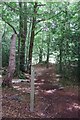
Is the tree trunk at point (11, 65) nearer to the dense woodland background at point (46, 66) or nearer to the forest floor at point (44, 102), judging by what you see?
the dense woodland background at point (46, 66)

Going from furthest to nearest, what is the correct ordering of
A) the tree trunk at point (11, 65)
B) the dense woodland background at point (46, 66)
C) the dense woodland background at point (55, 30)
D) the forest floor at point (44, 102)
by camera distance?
the dense woodland background at point (55, 30) < the tree trunk at point (11, 65) < the dense woodland background at point (46, 66) < the forest floor at point (44, 102)

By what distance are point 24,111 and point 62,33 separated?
11.2 ft

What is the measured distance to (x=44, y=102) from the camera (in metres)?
3.74

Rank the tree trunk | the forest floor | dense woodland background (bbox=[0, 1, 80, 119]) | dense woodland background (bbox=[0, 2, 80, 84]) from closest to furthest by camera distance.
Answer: the forest floor → dense woodland background (bbox=[0, 1, 80, 119]) → the tree trunk → dense woodland background (bbox=[0, 2, 80, 84])

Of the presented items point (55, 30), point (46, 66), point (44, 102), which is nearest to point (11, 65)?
point (44, 102)

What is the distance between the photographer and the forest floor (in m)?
3.19

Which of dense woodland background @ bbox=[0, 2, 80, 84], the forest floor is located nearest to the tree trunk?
the forest floor

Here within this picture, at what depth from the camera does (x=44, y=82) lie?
5.34 metres

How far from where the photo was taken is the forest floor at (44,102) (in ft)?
10.5

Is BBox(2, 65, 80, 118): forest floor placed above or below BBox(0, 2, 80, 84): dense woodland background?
below

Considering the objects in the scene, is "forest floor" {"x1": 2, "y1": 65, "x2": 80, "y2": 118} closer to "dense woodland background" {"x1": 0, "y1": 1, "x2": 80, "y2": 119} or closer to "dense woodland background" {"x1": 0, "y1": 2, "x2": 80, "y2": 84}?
"dense woodland background" {"x1": 0, "y1": 1, "x2": 80, "y2": 119}

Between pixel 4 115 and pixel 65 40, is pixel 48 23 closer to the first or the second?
pixel 65 40

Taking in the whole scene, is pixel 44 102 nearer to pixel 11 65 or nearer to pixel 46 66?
pixel 11 65

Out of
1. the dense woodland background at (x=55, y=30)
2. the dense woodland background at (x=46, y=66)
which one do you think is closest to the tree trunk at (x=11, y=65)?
the dense woodland background at (x=46, y=66)
